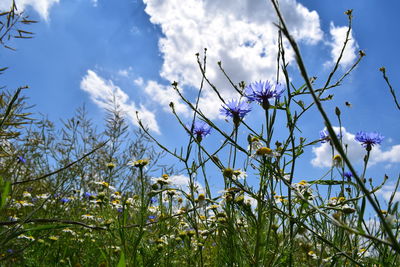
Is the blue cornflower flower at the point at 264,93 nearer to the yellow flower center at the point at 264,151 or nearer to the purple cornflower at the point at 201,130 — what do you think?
the yellow flower center at the point at 264,151

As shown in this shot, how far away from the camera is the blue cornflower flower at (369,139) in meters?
1.61

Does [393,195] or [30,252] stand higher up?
[393,195]

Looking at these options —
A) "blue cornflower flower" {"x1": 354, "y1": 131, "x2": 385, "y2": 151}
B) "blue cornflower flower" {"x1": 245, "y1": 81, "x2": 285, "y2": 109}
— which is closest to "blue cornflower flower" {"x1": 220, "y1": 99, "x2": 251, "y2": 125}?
"blue cornflower flower" {"x1": 245, "y1": 81, "x2": 285, "y2": 109}

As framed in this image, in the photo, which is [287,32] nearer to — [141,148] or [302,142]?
[302,142]

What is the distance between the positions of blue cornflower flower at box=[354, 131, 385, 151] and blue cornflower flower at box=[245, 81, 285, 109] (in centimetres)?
76

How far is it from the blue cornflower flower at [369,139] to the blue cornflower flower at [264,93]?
76cm

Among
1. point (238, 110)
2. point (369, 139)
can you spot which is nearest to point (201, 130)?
point (238, 110)

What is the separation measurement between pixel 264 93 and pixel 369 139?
81cm

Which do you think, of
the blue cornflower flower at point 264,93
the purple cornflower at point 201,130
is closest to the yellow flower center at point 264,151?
the blue cornflower flower at point 264,93

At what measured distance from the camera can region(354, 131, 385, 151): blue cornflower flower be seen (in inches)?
63.3

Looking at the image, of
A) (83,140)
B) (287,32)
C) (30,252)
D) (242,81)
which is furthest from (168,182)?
(83,140)

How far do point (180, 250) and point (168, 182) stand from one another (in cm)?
46

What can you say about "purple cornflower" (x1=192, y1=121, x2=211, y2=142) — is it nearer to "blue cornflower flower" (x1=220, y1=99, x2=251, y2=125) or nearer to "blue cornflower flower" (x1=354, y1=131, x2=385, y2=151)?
"blue cornflower flower" (x1=220, y1=99, x2=251, y2=125)

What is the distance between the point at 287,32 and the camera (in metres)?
0.29
